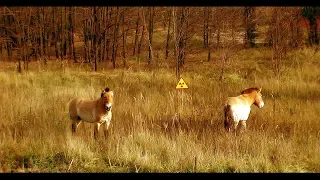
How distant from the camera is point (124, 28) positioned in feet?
96.4

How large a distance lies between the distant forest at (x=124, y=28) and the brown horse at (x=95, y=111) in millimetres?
13801

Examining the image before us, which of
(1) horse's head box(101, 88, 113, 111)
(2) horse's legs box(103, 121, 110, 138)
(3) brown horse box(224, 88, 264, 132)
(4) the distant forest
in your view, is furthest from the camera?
(4) the distant forest

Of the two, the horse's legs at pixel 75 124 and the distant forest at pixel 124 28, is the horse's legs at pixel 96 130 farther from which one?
the distant forest at pixel 124 28

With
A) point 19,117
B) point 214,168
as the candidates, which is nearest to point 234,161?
point 214,168

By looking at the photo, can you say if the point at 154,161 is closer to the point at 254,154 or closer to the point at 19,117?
the point at 254,154

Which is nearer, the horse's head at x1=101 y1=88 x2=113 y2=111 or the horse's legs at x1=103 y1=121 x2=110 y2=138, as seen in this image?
the horse's head at x1=101 y1=88 x2=113 y2=111

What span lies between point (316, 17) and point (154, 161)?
75.8 feet

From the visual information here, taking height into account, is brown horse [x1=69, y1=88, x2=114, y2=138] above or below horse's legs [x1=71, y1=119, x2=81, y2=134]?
above

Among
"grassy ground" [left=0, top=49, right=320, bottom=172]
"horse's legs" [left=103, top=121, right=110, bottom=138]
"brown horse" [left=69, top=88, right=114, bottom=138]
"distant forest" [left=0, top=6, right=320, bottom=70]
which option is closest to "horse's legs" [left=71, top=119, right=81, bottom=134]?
"brown horse" [left=69, top=88, right=114, bottom=138]

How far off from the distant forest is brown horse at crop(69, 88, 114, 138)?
13801mm

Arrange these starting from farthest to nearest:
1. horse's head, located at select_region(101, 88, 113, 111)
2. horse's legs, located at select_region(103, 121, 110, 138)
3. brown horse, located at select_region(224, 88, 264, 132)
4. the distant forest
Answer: the distant forest → brown horse, located at select_region(224, 88, 264, 132) → horse's legs, located at select_region(103, 121, 110, 138) → horse's head, located at select_region(101, 88, 113, 111)

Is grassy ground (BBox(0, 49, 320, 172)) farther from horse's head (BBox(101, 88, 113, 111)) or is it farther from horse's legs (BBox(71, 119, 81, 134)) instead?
horse's head (BBox(101, 88, 113, 111))

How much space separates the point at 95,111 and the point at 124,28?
24678mm

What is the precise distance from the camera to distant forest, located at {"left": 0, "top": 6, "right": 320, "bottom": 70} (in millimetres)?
21750
